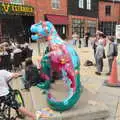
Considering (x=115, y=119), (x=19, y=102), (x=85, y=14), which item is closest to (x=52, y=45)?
(x=19, y=102)

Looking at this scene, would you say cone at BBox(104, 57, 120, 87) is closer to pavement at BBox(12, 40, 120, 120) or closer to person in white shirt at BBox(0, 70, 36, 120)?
pavement at BBox(12, 40, 120, 120)

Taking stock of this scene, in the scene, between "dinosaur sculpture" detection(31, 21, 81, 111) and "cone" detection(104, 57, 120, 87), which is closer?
"dinosaur sculpture" detection(31, 21, 81, 111)

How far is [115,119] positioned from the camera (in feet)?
24.6

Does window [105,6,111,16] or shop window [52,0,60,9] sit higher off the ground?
shop window [52,0,60,9]

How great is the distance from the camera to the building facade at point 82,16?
134 ft

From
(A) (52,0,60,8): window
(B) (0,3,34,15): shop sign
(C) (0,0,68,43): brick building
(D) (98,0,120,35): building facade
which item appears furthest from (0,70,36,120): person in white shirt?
(D) (98,0,120,35): building facade

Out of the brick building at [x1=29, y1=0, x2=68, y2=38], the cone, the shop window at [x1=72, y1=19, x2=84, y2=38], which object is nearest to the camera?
the cone

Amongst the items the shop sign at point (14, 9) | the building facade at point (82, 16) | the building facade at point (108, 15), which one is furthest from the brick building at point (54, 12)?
the building facade at point (108, 15)

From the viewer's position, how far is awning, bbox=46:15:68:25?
3559 centimetres

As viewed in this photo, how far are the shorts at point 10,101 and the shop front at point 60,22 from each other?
28.9 meters

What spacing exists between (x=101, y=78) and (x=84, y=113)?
16.8 ft

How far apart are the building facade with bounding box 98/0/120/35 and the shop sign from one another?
20.0 m

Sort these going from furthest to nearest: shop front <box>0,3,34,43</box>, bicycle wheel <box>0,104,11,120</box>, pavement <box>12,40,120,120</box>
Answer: shop front <box>0,3,34,43</box> < pavement <box>12,40,120,120</box> < bicycle wheel <box>0,104,11,120</box>

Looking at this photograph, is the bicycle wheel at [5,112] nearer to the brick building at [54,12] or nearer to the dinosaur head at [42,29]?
the dinosaur head at [42,29]
